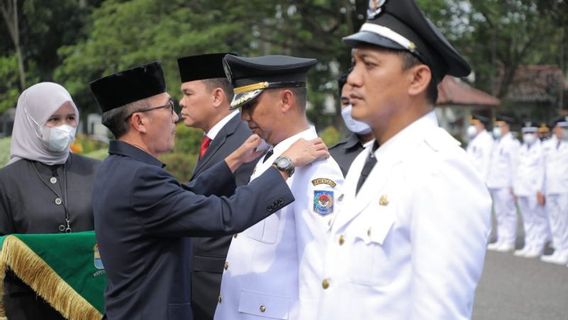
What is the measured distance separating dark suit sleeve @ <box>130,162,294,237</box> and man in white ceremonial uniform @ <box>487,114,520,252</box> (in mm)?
10942

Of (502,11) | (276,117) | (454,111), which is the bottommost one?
(454,111)

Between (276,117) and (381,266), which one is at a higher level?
(276,117)

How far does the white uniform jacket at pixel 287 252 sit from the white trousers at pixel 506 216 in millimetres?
10838

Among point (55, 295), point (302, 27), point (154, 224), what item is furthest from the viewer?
point (302, 27)

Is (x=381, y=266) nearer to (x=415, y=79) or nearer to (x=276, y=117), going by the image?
(x=415, y=79)

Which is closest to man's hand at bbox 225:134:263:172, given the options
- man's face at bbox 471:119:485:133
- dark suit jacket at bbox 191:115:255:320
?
dark suit jacket at bbox 191:115:255:320

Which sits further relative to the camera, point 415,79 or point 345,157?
point 345,157

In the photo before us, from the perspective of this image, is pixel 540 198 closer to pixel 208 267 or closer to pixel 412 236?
pixel 208 267

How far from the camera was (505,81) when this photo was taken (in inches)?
1359

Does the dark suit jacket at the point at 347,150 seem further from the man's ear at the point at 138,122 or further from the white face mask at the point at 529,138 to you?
the white face mask at the point at 529,138

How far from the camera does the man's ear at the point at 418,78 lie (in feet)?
7.63

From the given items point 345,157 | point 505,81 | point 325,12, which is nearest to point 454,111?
point 505,81

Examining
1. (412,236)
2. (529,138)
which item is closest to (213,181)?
(412,236)

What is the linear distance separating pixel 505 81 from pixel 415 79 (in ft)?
110
